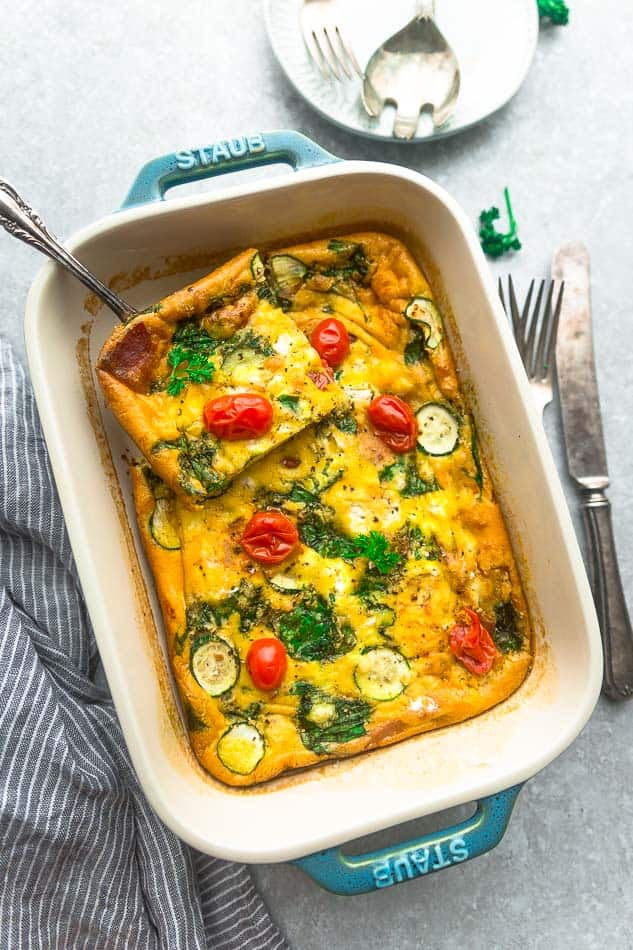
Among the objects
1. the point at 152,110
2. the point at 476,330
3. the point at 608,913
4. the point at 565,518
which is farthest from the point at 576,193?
the point at 608,913

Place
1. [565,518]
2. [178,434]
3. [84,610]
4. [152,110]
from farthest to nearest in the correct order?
1. [152,110]
2. [84,610]
3. [178,434]
4. [565,518]

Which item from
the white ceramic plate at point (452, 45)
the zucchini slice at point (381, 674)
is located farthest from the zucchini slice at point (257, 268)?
the zucchini slice at point (381, 674)

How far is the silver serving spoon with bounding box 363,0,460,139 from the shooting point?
3.46 meters

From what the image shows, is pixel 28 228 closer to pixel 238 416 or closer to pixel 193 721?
pixel 238 416

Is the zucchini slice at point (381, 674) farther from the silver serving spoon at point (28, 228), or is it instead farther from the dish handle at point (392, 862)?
the silver serving spoon at point (28, 228)

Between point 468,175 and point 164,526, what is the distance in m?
2.03

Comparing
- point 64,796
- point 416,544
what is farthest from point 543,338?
point 64,796

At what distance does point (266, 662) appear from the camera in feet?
10.1

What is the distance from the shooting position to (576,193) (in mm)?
3721

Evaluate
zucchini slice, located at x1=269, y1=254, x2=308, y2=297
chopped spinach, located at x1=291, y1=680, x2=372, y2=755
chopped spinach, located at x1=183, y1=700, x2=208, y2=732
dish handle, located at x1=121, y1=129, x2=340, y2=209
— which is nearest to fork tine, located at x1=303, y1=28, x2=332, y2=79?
dish handle, located at x1=121, y1=129, x2=340, y2=209

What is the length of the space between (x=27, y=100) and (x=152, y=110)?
547 mm

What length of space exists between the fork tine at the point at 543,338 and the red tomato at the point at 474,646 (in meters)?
1.04

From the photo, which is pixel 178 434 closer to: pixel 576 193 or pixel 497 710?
pixel 497 710

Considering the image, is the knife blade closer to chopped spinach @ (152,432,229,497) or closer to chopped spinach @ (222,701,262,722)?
chopped spinach @ (152,432,229,497)
